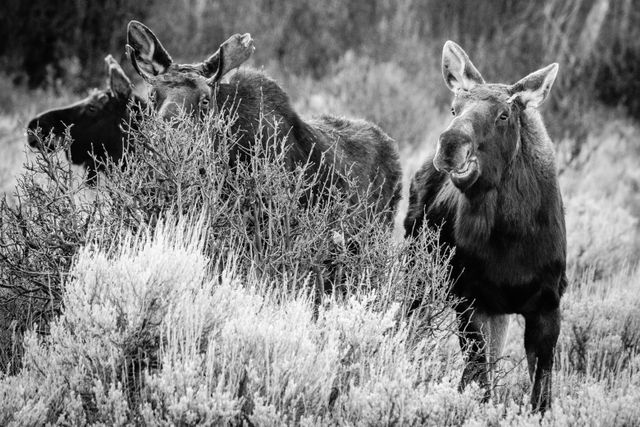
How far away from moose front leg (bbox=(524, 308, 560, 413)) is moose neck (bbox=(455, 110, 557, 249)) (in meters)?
0.53

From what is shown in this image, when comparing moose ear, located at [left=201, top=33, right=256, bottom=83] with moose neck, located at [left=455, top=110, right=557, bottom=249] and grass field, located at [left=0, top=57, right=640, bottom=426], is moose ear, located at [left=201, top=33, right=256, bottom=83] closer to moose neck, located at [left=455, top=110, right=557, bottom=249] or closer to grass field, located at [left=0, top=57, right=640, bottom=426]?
grass field, located at [left=0, top=57, right=640, bottom=426]

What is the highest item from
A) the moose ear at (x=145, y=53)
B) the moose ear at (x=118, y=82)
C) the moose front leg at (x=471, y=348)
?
the moose ear at (x=145, y=53)

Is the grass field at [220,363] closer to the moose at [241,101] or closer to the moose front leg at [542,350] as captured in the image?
the moose front leg at [542,350]

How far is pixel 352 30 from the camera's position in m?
17.8

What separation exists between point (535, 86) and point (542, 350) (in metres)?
1.66

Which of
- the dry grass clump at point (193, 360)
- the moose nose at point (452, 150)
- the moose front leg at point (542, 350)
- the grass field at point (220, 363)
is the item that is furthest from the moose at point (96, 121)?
the moose front leg at point (542, 350)

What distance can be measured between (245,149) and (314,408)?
2.07 m

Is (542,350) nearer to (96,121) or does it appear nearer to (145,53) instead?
(145,53)

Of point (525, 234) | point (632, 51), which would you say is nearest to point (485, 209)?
point (525, 234)

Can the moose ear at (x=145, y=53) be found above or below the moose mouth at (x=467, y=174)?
above

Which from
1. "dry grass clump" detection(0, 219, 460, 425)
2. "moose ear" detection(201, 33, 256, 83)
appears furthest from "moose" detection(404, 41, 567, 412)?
"moose ear" detection(201, 33, 256, 83)

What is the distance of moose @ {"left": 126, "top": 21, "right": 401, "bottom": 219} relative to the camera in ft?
20.0

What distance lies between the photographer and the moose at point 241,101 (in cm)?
609

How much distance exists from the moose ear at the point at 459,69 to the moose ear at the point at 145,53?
1909 mm
